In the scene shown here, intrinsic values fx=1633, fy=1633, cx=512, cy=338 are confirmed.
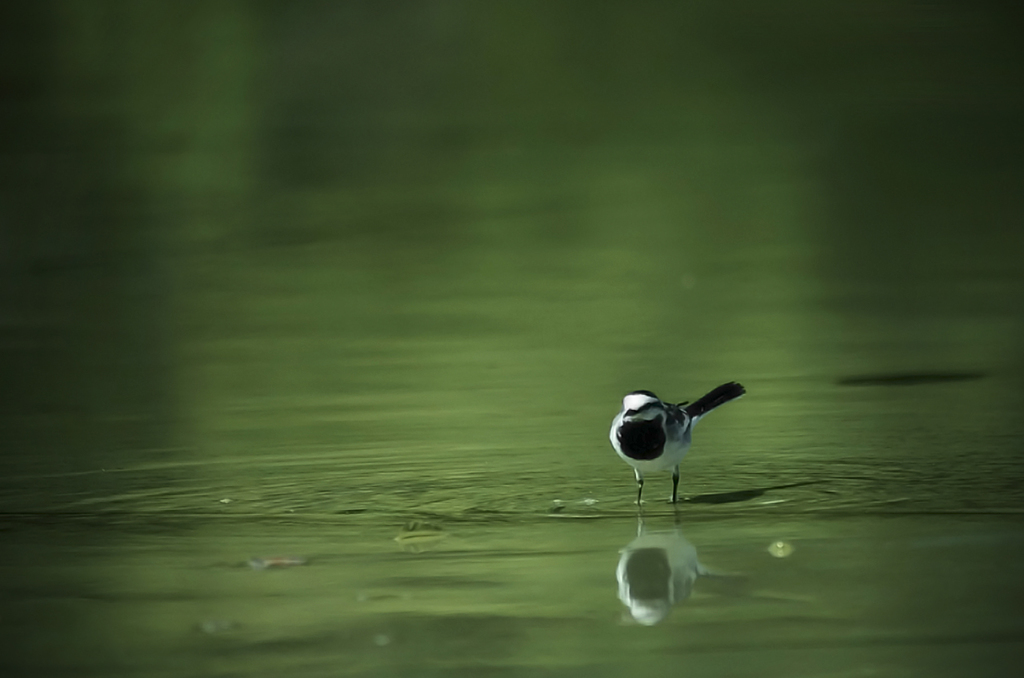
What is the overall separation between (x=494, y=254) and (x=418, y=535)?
278 inches

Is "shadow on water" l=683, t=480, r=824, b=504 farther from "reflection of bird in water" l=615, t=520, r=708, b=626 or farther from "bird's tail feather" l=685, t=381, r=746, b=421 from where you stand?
"bird's tail feather" l=685, t=381, r=746, b=421

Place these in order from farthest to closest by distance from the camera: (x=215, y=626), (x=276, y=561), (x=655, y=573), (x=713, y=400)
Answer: (x=713, y=400)
(x=276, y=561)
(x=655, y=573)
(x=215, y=626)

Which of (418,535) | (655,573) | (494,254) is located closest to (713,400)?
(418,535)

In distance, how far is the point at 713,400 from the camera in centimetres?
592

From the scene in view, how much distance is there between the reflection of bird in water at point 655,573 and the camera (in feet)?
12.4

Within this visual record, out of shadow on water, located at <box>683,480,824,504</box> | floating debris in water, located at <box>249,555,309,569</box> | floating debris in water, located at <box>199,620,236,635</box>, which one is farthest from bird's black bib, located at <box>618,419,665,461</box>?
floating debris in water, located at <box>199,620,236,635</box>

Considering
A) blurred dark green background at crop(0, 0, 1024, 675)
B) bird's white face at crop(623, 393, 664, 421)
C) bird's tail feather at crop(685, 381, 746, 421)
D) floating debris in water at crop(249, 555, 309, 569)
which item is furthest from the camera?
bird's tail feather at crop(685, 381, 746, 421)

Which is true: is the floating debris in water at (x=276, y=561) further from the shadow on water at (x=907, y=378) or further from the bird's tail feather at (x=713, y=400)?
the shadow on water at (x=907, y=378)

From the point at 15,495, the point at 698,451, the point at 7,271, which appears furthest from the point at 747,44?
the point at 15,495

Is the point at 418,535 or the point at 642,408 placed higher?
the point at 642,408

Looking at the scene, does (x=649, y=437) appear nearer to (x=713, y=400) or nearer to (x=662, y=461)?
(x=662, y=461)

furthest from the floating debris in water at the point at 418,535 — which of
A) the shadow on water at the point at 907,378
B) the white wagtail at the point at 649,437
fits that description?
the shadow on water at the point at 907,378

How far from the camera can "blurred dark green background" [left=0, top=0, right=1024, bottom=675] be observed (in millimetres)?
5711

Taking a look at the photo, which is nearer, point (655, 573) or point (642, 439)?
point (655, 573)
